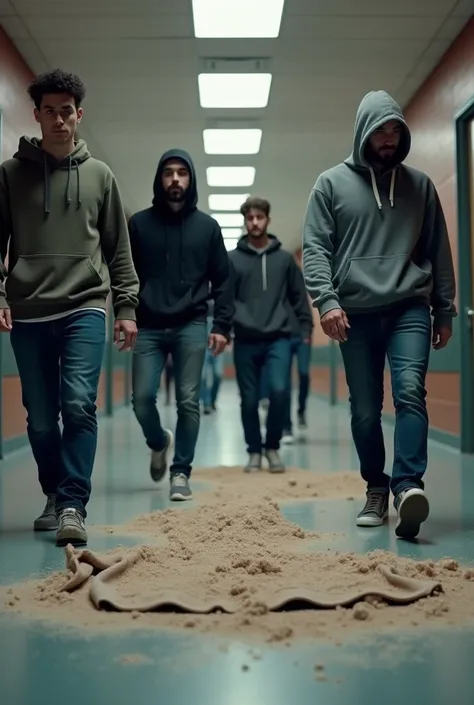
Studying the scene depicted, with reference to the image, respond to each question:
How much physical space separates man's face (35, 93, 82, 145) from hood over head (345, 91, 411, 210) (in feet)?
3.59

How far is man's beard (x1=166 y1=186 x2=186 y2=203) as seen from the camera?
4.11 metres

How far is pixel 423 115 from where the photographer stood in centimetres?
735

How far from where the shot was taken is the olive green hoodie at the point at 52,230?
2965 millimetres

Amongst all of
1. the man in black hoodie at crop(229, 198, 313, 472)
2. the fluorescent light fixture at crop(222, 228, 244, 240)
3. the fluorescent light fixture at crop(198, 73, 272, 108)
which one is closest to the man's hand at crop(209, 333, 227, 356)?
the man in black hoodie at crop(229, 198, 313, 472)

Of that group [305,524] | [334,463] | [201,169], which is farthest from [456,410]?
[201,169]

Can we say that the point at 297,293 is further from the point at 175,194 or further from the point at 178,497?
the point at 178,497

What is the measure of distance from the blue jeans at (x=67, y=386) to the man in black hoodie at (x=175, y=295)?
998 millimetres

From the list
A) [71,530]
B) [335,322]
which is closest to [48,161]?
[335,322]

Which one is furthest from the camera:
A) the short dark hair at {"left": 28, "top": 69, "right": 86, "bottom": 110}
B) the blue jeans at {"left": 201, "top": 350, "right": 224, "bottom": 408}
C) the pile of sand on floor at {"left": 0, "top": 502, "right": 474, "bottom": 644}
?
the blue jeans at {"left": 201, "top": 350, "right": 224, "bottom": 408}

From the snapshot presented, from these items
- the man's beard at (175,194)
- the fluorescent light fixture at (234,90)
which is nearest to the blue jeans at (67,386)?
the man's beard at (175,194)

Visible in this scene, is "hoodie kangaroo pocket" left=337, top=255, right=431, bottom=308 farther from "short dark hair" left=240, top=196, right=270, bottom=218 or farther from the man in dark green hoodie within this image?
"short dark hair" left=240, top=196, right=270, bottom=218

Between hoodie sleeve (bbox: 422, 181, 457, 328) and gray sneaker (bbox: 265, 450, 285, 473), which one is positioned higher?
hoodie sleeve (bbox: 422, 181, 457, 328)

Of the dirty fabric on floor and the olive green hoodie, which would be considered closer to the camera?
the dirty fabric on floor

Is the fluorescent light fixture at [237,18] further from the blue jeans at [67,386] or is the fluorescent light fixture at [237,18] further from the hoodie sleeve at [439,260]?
the blue jeans at [67,386]
